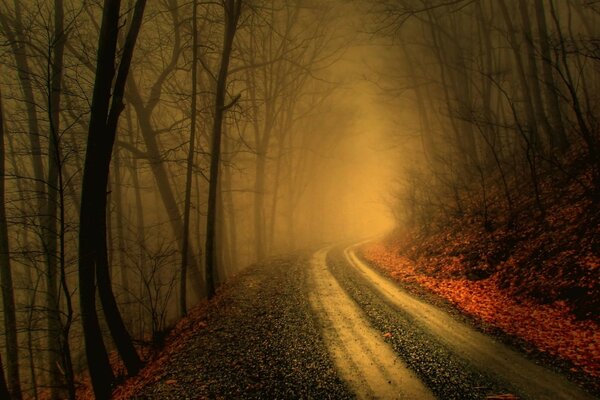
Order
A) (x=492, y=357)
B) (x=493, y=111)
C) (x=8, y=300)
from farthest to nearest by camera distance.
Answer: (x=493, y=111) < (x=8, y=300) < (x=492, y=357)

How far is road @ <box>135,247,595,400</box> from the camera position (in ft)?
14.8

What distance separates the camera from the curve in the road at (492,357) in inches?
167

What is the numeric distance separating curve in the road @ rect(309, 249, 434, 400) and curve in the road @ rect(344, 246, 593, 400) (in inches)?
39.8

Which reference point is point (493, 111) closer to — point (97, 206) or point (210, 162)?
point (210, 162)

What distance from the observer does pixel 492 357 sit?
206 inches

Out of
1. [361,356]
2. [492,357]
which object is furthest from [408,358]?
[492,357]

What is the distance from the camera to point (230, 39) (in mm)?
11688

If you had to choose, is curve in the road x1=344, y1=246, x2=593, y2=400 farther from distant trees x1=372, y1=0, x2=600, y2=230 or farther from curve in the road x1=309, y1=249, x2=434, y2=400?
distant trees x1=372, y1=0, x2=600, y2=230

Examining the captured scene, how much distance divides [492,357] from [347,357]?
6.81 ft

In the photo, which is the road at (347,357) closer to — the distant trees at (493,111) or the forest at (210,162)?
the forest at (210,162)

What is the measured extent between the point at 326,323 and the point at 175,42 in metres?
12.8

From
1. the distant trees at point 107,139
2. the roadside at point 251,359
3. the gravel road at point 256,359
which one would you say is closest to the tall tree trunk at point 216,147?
the distant trees at point 107,139

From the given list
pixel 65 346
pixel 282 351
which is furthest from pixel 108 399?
pixel 282 351

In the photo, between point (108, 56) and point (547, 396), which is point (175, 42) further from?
point (547, 396)
